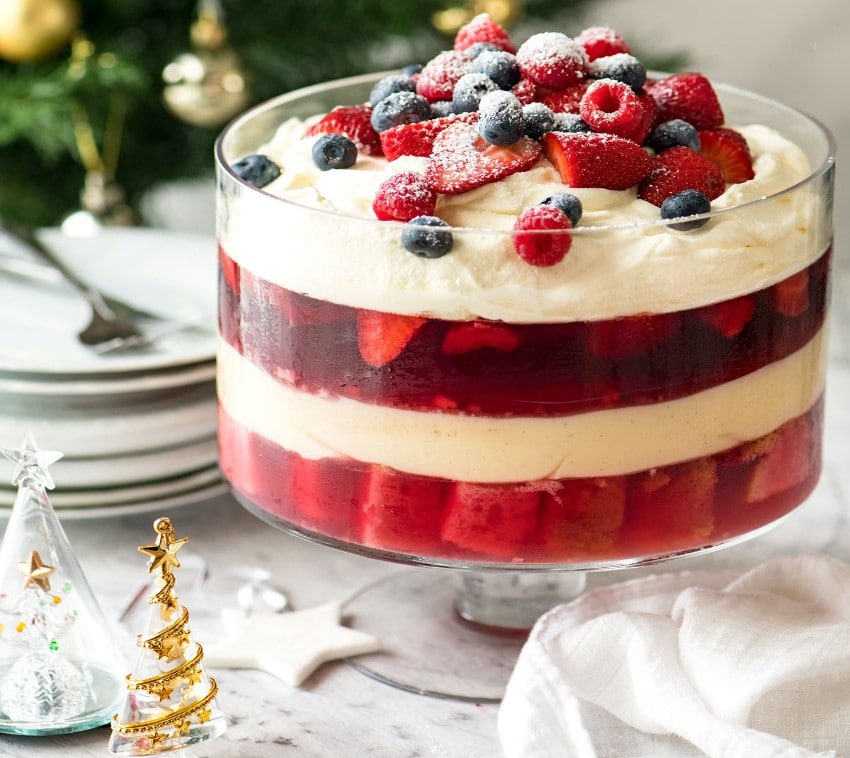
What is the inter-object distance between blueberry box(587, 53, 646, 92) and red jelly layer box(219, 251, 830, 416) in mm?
232

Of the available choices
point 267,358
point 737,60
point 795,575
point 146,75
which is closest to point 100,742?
point 267,358

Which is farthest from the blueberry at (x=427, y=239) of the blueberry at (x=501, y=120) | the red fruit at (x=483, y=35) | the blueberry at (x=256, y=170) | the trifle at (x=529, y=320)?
the red fruit at (x=483, y=35)

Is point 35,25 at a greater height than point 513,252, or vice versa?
point 513,252

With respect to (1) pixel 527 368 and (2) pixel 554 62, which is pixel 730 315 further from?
(2) pixel 554 62

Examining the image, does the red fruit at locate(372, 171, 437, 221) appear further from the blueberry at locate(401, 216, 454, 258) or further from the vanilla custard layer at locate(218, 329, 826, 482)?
the vanilla custard layer at locate(218, 329, 826, 482)

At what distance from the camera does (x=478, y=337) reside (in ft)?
3.38

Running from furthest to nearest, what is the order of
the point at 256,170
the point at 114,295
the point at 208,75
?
the point at 208,75 → the point at 114,295 → the point at 256,170

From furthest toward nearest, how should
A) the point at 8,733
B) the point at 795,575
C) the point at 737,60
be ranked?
the point at 737,60 → the point at 795,575 → the point at 8,733

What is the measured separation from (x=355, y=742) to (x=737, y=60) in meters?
1.90

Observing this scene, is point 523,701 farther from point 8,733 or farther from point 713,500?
point 8,733

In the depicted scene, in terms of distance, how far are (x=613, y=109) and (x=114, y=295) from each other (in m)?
0.84

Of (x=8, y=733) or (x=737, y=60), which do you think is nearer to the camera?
(x=8, y=733)

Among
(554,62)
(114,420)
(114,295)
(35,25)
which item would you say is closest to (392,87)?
(554,62)

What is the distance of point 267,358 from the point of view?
3.78 feet
